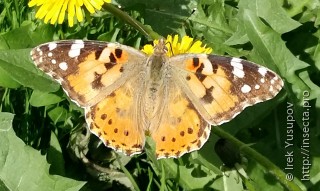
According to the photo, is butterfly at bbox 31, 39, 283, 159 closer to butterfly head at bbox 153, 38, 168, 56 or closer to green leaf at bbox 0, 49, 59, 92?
butterfly head at bbox 153, 38, 168, 56

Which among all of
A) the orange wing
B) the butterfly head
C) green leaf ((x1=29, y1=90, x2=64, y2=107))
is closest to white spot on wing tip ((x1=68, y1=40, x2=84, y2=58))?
the orange wing

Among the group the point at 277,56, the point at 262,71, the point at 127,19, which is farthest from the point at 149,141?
the point at 277,56

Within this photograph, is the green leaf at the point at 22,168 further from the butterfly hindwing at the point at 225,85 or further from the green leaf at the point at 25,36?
the butterfly hindwing at the point at 225,85

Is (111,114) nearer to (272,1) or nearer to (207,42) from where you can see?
(207,42)

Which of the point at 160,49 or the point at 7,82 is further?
the point at 7,82

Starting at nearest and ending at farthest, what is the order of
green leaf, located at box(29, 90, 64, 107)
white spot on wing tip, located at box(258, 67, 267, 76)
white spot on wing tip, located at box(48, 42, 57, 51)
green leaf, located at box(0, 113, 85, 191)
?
white spot on wing tip, located at box(258, 67, 267, 76), white spot on wing tip, located at box(48, 42, 57, 51), green leaf, located at box(0, 113, 85, 191), green leaf, located at box(29, 90, 64, 107)

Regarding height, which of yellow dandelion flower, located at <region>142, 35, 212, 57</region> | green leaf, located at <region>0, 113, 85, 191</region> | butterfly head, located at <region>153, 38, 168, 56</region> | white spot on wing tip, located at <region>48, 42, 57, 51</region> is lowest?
green leaf, located at <region>0, 113, 85, 191</region>

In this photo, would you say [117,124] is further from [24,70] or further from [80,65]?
[24,70]
